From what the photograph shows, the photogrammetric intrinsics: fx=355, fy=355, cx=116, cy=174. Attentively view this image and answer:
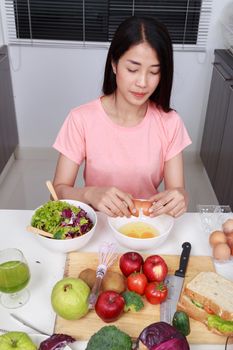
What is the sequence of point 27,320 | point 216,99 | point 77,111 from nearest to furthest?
point 27,320 < point 77,111 < point 216,99

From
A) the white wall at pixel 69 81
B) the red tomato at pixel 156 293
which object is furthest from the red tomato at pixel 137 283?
the white wall at pixel 69 81

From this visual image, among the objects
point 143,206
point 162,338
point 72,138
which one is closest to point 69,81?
point 72,138

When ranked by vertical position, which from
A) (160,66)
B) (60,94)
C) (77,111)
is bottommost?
(60,94)

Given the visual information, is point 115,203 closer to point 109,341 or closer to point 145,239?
point 145,239

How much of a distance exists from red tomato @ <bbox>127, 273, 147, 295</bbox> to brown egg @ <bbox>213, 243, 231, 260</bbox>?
24 centimetres

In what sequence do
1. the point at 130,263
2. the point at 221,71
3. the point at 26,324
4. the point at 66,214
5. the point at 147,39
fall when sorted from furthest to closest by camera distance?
the point at 221,71
the point at 147,39
the point at 66,214
the point at 130,263
the point at 26,324

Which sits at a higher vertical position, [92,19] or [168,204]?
[92,19]

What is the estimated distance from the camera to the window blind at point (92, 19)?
2.61 m

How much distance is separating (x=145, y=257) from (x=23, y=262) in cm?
34

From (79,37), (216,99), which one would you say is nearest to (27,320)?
(216,99)

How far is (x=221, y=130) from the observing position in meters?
2.44

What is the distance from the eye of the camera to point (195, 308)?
809 mm

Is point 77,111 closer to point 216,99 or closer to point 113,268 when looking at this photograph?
point 113,268

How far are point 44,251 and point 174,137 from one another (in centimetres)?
66
